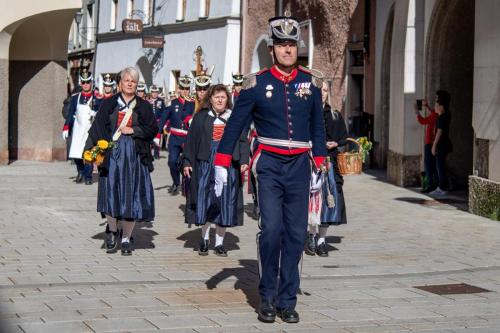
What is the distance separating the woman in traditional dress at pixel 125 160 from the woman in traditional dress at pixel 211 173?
537mm

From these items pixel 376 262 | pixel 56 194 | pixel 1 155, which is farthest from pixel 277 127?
pixel 1 155

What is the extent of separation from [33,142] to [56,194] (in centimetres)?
708

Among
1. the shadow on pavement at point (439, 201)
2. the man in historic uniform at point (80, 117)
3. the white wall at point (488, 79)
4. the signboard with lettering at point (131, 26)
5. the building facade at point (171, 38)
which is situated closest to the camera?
the white wall at point (488, 79)

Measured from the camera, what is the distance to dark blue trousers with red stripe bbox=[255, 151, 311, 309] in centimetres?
774

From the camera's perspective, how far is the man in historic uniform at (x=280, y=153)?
775 cm

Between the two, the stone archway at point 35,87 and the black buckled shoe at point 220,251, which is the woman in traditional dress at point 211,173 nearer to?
the black buckled shoe at point 220,251

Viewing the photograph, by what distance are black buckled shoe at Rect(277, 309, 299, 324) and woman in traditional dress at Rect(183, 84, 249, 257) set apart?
3.28m

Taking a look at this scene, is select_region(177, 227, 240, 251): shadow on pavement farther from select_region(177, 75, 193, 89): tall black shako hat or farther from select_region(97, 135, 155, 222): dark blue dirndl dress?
select_region(177, 75, 193, 89): tall black shako hat

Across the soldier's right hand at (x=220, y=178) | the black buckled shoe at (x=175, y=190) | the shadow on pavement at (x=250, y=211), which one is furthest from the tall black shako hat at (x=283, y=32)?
the black buckled shoe at (x=175, y=190)

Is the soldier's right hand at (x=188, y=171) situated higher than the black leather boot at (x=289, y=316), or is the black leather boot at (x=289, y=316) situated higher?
the soldier's right hand at (x=188, y=171)

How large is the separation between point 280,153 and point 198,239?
14.7ft

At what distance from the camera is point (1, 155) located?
22250mm

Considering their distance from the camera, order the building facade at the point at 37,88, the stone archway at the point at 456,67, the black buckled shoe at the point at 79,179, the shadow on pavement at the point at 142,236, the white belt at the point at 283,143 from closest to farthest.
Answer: the white belt at the point at 283,143
the shadow on pavement at the point at 142,236
the stone archway at the point at 456,67
the black buckled shoe at the point at 79,179
the building facade at the point at 37,88

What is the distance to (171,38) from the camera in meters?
38.2
